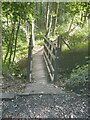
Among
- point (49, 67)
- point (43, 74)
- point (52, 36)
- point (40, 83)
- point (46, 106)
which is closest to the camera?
point (46, 106)

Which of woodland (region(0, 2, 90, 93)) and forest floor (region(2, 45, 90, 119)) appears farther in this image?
woodland (region(0, 2, 90, 93))

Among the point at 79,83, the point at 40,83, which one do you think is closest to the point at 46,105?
the point at 79,83

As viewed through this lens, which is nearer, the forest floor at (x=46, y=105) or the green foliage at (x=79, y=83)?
the forest floor at (x=46, y=105)

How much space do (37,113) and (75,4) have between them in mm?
2816

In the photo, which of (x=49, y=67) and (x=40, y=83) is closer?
(x=40, y=83)

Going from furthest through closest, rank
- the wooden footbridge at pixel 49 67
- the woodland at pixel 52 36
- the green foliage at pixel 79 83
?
the wooden footbridge at pixel 49 67 → the woodland at pixel 52 36 → the green foliage at pixel 79 83

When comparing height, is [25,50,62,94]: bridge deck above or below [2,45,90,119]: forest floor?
below

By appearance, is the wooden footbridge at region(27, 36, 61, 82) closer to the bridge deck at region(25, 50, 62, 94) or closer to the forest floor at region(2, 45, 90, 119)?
the bridge deck at region(25, 50, 62, 94)

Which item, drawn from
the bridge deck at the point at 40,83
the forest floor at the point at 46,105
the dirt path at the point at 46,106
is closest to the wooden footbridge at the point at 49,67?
the bridge deck at the point at 40,83

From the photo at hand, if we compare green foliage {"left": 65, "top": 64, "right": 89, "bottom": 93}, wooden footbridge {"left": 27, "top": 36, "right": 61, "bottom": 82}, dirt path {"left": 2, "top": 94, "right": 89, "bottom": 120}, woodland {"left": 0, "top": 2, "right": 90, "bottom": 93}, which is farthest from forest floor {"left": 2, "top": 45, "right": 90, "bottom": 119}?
wooden footbridge {"left": 27, "top": 36, "right": 61, "bottom": 82}

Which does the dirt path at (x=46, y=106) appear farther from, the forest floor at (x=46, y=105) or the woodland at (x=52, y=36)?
the woodland at (x=52, y=36)

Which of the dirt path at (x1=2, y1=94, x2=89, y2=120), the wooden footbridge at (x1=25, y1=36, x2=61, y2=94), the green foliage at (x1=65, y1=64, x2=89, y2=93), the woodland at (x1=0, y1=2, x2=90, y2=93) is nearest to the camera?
the dirt path at (x1=2, y1=94, x2=89, y2=120)

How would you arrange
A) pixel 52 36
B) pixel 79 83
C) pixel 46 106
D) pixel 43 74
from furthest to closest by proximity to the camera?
pixel 52 36, pixel 43 74, pixel 79 83, pixel 46 106

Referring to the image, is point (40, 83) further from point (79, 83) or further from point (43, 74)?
point (43, 74)
